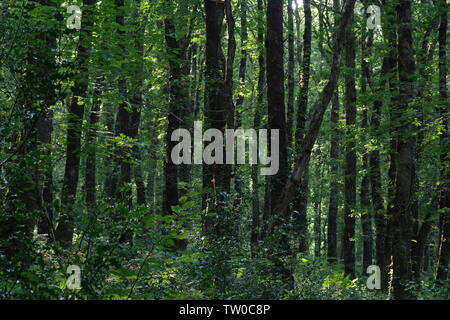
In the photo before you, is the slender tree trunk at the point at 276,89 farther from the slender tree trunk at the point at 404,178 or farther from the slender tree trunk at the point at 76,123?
the slender tree trunk at the point at 76,123

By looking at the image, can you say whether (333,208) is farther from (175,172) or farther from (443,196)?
(175,172)

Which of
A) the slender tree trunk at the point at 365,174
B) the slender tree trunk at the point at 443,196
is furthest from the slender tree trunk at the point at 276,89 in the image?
the slender tree trunk at the point at 365,174

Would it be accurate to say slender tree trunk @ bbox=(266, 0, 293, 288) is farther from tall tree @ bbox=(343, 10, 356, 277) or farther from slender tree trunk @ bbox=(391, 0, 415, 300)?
tall tree @ bbox=(343, 10, 356, 277)

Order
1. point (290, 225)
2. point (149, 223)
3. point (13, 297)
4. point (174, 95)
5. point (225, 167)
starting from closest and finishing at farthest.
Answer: point (13, 297)
point (149, 223)
point (290, 225)
point (225, 167)
point (174, 95)

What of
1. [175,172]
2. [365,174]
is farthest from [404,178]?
[365,174]

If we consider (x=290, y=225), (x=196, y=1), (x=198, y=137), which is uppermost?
(x=196, y=1)

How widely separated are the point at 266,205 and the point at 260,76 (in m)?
5.83

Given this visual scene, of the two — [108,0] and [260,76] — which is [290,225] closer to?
[108,0]

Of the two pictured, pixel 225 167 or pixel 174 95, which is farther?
pixel 174 95

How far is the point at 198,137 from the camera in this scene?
18859 mm

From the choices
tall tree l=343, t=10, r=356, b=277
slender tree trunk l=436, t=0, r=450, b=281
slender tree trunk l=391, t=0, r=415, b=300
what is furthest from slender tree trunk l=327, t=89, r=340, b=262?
slender tree trunk l=391, t=0, r=415, b=300

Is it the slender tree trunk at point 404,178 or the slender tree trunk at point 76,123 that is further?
the slender tree trunk at point 404,178

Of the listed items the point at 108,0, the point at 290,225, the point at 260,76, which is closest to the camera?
the point at 290,225
